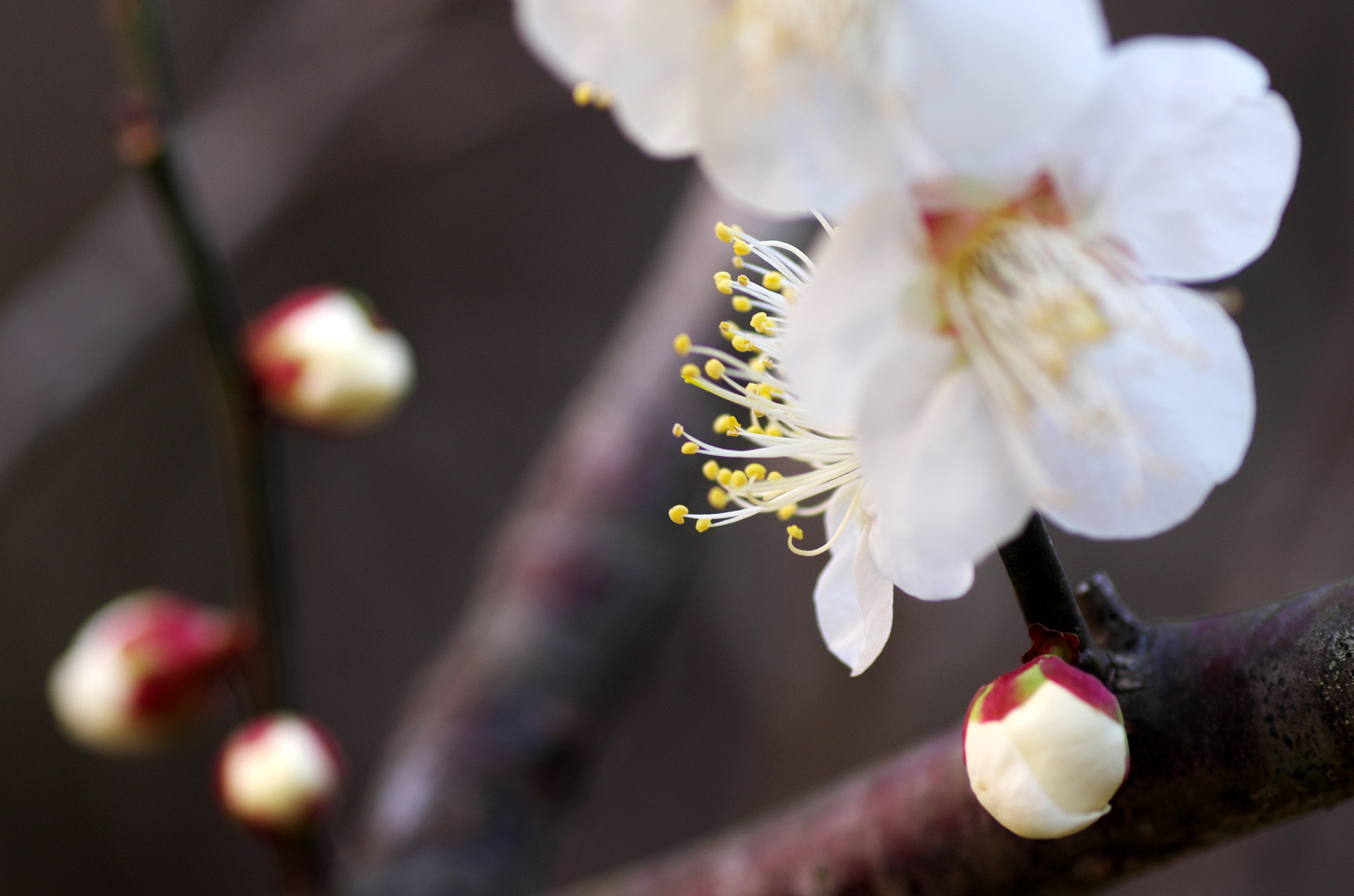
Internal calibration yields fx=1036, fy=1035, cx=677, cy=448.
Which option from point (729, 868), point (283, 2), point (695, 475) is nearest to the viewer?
point (729, 868)

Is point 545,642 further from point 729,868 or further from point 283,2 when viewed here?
Result: point 283,2

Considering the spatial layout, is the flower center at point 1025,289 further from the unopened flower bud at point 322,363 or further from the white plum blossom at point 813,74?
the unopened flower bud at point 322,363

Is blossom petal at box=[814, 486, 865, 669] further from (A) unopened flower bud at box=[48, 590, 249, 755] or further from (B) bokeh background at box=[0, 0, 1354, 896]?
(B) bokeh background at box=[0, 0, 1354, 896]

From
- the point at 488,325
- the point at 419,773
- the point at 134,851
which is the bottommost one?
the point at 134,851

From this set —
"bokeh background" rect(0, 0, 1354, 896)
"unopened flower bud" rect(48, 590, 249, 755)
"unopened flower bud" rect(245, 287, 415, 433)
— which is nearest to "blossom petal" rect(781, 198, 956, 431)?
"unopened flower bud" rect(245, 287, 415, 433)

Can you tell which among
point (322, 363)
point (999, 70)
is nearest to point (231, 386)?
point (322, 363)

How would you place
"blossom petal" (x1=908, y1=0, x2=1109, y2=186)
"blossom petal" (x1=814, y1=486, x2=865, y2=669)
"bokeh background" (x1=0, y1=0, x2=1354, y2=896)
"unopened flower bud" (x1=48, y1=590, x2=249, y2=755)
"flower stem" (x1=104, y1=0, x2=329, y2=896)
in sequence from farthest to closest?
"bokeh background" (x1=0, y1=0, x2=1354, y2=896) < "unopened flower bud" (x1=48, y1=590, x2=249, y2=755) < "flower stem" (x1=104, y1=0, x2=329, y2=896) < "blossom petal" (x1=814, y1=486, x2=865, y2=669) < "blossom petal" (x1=908, y1=0, x2=1109, y2=186)

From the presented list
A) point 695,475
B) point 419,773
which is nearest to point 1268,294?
point 695,475
